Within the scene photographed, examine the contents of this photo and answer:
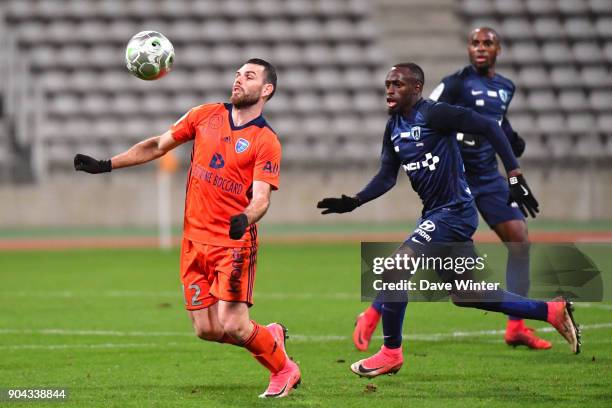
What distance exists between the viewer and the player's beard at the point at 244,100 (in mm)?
6961

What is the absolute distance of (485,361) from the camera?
27.8 feet

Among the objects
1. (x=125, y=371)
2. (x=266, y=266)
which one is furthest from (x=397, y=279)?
(x=266, y=266)

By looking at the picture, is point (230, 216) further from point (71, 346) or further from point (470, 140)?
point (470, 140)

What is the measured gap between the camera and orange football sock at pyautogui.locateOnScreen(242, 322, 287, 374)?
22.8ft

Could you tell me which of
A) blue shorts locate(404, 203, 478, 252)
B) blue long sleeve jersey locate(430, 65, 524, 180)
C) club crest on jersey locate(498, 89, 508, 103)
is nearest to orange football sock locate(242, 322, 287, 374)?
blue shorts locate(404, 203, 478, 252)

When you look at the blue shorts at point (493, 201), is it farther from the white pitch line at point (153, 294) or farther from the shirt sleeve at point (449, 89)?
the white pitch line at point (153, 294)

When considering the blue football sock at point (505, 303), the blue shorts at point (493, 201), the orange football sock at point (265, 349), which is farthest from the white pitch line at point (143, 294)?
the orange football sock at point (265, 349)

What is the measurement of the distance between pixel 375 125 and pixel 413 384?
22.8m

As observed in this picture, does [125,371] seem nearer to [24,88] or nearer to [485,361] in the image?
[485,361]

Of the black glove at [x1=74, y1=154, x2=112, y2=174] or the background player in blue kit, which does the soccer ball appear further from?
the background player in blue kit

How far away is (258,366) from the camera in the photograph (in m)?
8.36

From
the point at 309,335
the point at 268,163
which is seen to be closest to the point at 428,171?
the point at 268,163

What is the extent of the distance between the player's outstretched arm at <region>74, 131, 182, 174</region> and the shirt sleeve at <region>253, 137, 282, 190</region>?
2.15 feet

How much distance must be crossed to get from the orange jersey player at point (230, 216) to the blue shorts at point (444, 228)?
1.27 m
